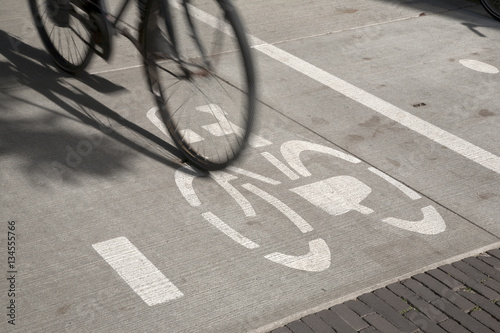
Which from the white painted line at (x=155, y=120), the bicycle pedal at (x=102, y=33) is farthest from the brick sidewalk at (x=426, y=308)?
the bicycle pedal at (x=102, y=33)

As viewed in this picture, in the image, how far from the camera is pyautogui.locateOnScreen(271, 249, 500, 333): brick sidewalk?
128 inches

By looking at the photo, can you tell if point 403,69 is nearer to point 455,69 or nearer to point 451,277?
point 455,69

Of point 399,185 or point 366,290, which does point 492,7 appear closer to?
point 399,185

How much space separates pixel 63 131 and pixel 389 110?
248cm

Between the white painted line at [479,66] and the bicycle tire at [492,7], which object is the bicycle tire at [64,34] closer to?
the white painted line at [479,66]

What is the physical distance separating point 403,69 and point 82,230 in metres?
3.58

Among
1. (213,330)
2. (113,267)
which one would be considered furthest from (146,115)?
(213,330)

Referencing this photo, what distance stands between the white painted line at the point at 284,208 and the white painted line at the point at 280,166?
0.92 feet

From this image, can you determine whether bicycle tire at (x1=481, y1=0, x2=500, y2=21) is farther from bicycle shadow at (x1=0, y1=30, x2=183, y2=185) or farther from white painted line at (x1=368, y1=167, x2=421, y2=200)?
bicycle shadow at (x1=0, y1=30, x2=183, y2=185)

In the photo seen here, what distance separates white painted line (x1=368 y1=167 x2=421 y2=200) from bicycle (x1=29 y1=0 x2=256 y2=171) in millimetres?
991

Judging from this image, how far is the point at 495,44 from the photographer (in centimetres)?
700

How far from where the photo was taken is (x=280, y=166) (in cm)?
454

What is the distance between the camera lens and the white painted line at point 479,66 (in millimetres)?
6324

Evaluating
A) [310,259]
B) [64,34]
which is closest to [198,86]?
[310,259]
